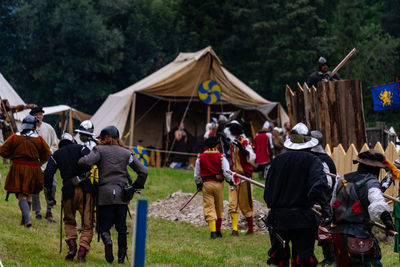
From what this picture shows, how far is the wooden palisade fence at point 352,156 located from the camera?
1152 centimetres

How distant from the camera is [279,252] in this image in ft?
23.3

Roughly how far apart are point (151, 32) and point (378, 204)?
3818 centimetres

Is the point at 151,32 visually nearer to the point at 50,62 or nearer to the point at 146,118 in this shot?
the point at 50,62

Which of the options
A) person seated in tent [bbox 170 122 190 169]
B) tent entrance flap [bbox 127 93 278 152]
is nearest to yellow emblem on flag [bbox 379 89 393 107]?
person seated in tent [bbox 170 122 190 169]

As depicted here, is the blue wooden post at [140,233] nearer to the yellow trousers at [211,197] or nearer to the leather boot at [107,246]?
the leather boot at [107,246]

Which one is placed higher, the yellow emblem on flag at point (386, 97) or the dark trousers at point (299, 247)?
the yellow emblem on flag at point (386, 97)

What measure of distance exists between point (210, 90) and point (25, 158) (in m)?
14.3

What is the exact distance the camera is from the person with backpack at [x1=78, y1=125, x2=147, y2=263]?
871 centimetres

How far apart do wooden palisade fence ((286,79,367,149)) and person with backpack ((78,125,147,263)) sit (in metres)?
5.03

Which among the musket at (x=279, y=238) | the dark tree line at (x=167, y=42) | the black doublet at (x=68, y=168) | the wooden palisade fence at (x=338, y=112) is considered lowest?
the musket at (x=279, y=238)

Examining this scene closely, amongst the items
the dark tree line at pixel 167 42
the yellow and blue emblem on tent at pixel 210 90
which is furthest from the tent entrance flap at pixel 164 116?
the dark tree line at pixel 167 42

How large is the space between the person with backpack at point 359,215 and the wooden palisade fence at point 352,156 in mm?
4717

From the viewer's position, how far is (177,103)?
2659cm

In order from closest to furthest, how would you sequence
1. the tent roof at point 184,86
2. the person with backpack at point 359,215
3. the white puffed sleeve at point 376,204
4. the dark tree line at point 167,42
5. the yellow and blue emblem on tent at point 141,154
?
the white puffed sleeve at point 376,204, the person with backpack at point 359,215, the yellow and blue emblem on tent at point 141,154, the tent roof at point 184,86, the dark tree line at point 167,42
